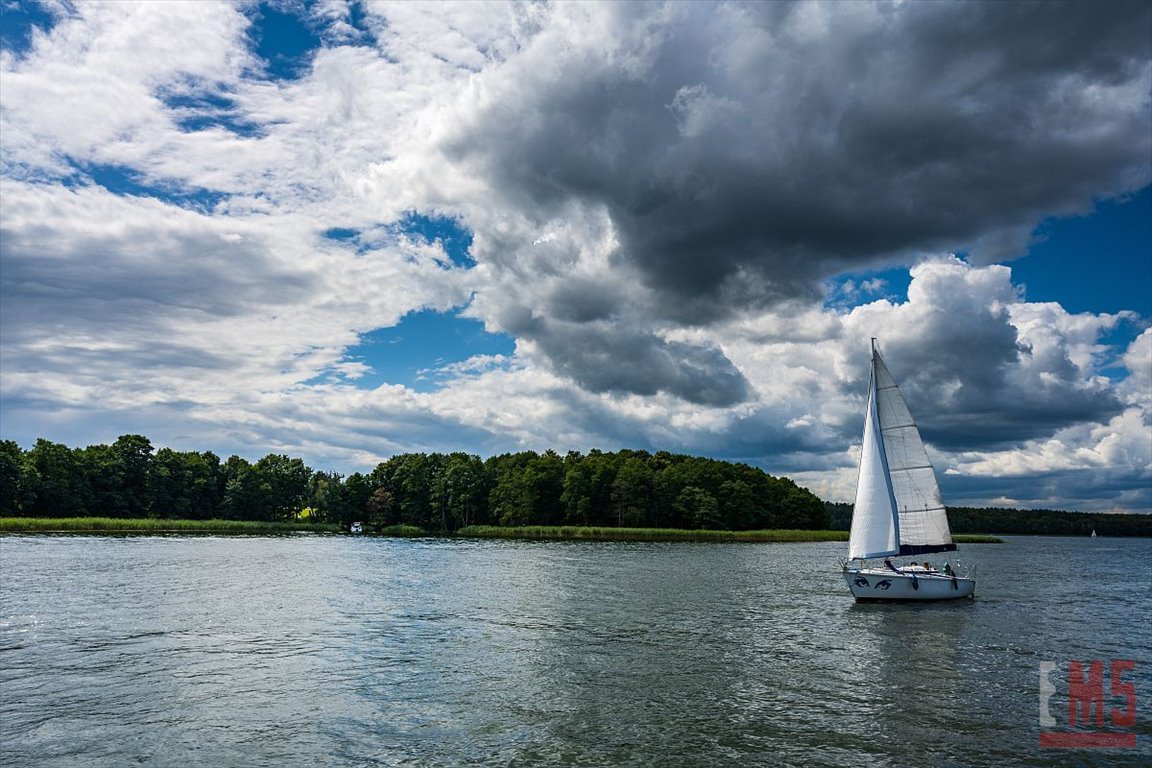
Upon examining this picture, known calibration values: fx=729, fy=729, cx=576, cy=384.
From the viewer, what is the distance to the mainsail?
168ft

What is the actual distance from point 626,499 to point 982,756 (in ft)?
484

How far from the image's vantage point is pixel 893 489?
52.5 metres

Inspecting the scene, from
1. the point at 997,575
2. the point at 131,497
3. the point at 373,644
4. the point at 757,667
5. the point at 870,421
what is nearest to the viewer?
the point at 757,667

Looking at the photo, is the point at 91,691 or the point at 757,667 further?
the point at 757,667

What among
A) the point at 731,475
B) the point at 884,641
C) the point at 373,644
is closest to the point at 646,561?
the point at 884,641

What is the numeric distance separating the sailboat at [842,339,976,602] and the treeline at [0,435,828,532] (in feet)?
367

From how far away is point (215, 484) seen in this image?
183625 mm

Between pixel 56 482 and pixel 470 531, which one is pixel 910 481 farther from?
pixel 56 482

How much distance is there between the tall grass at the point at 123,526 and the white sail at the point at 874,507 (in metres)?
121

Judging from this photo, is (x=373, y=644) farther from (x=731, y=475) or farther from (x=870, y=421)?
(x=731, y=475)

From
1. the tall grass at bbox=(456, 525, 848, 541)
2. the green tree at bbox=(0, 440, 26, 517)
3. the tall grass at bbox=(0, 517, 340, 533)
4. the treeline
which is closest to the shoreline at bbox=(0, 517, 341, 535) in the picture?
the tall grass at bbox=(0, 517, 340, 533)

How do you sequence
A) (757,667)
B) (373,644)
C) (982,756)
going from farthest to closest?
(373,644), (757,667), (982,756)

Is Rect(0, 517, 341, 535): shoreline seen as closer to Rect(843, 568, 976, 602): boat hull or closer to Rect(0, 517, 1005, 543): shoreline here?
Rect(0, 517, 1005, 543): shoreline

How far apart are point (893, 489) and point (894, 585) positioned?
6.71 m
